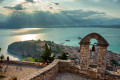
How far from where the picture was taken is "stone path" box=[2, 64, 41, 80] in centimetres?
887

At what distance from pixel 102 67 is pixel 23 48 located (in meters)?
72.2

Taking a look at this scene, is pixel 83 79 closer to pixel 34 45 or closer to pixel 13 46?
pixel 34 45

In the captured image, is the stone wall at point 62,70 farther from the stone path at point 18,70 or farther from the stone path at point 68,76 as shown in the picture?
the stone path at point 18,70

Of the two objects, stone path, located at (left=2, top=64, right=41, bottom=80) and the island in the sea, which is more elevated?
stone path, located at (left=2, top=64, right=41, bottom=80)

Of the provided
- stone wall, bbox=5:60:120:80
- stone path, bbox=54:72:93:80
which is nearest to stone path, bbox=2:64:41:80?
stone wall, bbox=5:60:120:80

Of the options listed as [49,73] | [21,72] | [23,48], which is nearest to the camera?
[49,73]

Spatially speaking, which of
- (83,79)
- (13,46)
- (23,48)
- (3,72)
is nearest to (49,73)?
(83,79)

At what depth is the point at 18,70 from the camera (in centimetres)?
965

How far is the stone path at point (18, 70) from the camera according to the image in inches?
349

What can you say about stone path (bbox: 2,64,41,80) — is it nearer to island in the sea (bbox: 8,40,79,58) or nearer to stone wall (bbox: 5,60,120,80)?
stone wall (bbox: 5,60,120,80)

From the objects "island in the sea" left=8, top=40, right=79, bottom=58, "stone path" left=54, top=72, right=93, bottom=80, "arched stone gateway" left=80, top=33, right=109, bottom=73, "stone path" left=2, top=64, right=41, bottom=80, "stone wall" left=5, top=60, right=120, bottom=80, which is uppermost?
"arched stone gateway" left=80, top=33, right=109, bottom=73

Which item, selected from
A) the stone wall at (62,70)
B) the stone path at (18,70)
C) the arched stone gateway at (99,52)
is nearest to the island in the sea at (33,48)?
the stone path at (18,70)

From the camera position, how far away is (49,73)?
532 centimetres

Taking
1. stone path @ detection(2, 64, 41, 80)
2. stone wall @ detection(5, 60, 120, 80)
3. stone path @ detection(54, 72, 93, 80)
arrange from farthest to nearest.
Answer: stone path @ detection(2, 64, 41, 80), stone path @ detection(54, 72, 93, 80), stone wall @ detection(5, 60, 120, 80)
